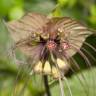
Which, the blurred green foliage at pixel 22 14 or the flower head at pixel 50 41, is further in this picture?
the blurred green foliage at pixel 22 14

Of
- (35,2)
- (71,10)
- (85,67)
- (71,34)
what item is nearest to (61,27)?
(71,34)

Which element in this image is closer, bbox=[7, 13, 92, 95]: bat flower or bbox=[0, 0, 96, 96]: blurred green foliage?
bbox=[7, 13, 92, 95]: bat flower

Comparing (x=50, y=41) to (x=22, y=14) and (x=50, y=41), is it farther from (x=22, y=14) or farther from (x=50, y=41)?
(x=22, y=14)

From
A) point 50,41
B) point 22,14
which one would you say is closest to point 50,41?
point 50,41
